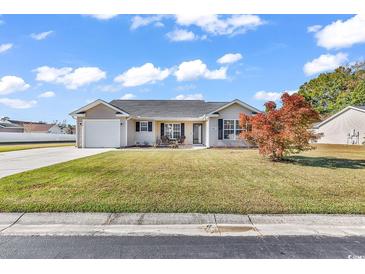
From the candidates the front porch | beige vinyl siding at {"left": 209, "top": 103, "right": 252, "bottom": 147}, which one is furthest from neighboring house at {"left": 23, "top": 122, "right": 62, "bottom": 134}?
beige vinyl siding at {"left": 209, "top": 103, "right": 252, "bottom": 147}

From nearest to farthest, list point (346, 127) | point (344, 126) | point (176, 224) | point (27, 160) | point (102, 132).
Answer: point (176, 224) → point (27, 160) → point (102, 132) → point (346, 127) → point (344, 126)

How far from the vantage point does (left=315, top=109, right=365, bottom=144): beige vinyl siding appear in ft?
92.3

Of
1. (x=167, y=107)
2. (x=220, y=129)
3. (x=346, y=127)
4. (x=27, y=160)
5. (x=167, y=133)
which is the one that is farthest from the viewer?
(x=346, y=127)

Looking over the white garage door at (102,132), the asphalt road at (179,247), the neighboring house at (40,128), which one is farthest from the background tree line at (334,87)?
the neighboring house at (40,128)

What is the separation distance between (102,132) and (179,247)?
19887 mm

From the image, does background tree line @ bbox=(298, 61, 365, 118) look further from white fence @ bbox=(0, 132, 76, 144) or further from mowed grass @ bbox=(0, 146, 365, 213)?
white fence @ bbox=(0, 132, 76, 144)

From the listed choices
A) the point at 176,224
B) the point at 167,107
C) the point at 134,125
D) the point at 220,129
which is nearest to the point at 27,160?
the point at 176,224

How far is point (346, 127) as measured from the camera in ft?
97.8

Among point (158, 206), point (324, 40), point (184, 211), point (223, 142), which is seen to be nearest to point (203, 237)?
point (184, 211)

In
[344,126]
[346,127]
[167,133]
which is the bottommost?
[167,133]

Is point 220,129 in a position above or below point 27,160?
above

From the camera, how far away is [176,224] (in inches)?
184

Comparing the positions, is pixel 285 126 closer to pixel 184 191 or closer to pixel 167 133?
pixel 184 191

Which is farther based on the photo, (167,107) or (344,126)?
(344,126)
